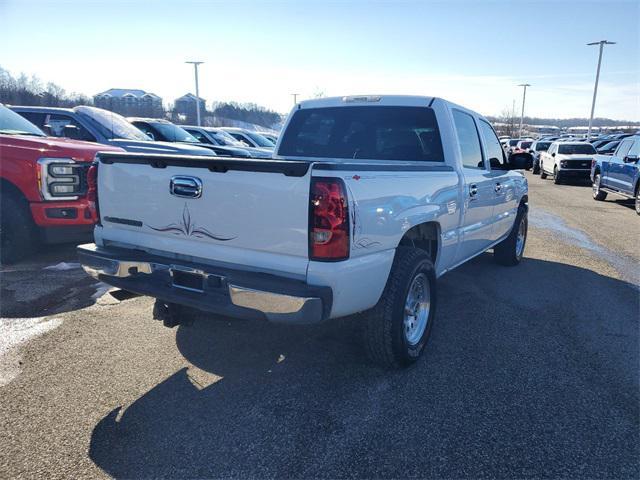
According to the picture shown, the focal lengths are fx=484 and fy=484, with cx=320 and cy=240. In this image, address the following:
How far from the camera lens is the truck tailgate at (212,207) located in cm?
272

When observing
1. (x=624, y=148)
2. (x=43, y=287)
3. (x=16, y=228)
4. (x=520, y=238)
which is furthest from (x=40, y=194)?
(x=624, y=148)

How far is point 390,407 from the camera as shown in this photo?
9.85ft

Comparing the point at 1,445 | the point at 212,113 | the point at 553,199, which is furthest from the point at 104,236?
the point at 212,113

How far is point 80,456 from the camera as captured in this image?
8.09 feet

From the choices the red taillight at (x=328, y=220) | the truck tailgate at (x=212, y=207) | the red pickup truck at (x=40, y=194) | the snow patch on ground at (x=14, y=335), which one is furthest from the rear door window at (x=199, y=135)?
the red taillight at (x=328, y=220)

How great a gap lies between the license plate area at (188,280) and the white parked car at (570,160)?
19.7m

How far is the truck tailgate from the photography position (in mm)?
2719

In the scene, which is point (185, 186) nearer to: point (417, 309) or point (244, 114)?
point (417, 309)

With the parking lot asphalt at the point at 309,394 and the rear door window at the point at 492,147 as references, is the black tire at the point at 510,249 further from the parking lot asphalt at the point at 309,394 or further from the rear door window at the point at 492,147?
the parking lot asphalt at the point at 309,394

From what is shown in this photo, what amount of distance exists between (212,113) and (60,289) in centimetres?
7581

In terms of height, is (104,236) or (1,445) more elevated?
(104,236)

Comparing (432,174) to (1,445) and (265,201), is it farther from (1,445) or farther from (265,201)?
(1,445)

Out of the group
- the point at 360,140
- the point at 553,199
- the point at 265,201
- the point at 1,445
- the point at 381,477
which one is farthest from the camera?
the point at 553,199

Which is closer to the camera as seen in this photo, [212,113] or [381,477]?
[381,477]
